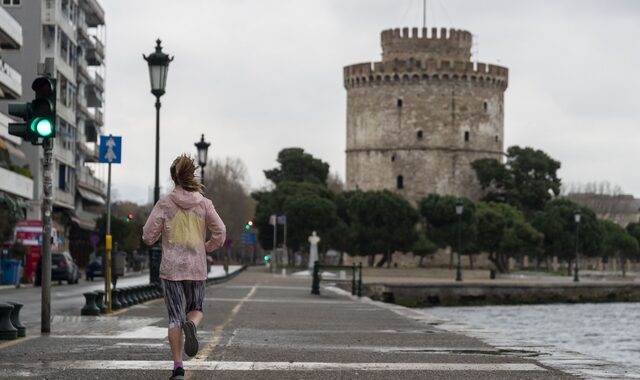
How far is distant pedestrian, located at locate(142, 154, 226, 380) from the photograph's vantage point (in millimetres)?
10195

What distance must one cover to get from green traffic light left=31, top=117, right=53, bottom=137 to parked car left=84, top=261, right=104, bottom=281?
40980 millimetres

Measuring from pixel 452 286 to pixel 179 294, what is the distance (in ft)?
182

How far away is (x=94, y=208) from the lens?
105 meters

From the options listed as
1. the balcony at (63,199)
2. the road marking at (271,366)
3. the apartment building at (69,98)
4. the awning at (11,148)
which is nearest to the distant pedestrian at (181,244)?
the road marking at (271,366)

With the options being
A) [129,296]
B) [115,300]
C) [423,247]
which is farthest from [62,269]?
[423,247]

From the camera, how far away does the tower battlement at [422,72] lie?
112062 millimetres

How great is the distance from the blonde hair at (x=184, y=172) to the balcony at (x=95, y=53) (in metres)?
80.9

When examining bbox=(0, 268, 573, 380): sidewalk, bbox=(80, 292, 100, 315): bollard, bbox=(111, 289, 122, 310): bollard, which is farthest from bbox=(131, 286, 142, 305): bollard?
bbox=(80, 292, 100, 315): bollard

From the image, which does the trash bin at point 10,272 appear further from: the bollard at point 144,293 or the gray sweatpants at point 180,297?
the gray sweatpants at point 180,297

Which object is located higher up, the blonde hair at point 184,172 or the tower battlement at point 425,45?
the tower battlement at point 425,45

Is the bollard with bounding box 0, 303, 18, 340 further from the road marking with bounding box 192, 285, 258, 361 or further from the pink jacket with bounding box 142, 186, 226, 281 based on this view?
the pink jacket with bounding box 142, 186, 226, 281

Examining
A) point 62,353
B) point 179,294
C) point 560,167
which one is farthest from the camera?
point 560,167

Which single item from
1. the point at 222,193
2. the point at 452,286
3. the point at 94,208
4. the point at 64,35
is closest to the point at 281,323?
the point at 452,286

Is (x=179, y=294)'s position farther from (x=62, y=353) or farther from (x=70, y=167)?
(x=70, y=167)
